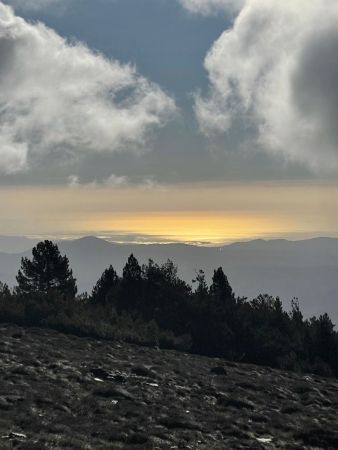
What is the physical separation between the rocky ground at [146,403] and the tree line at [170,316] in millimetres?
10607

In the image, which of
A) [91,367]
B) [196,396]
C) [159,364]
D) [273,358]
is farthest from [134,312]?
[196,396]

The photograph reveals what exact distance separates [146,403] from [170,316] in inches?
1534

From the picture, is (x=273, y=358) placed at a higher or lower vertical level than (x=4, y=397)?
lower

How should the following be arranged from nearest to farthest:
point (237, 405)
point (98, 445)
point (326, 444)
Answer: point (98, 445) → point (326, 444) → point (237, 405)

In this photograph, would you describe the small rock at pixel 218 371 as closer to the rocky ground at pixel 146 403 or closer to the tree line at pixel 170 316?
the rocky ground at pixel 146 403

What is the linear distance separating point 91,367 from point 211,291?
43.1 metres

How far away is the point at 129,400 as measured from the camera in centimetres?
2100

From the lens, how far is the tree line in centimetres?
4500

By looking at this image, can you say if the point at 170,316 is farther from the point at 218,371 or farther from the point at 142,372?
the point at 142,372

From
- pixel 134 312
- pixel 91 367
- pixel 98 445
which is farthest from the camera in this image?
pixel 134 312

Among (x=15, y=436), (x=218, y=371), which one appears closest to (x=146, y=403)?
(x=15, y=436)

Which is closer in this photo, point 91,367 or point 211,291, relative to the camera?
point 91,367

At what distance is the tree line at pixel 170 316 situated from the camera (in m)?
45.0

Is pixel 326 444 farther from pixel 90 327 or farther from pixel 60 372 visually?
pixel 90 327
